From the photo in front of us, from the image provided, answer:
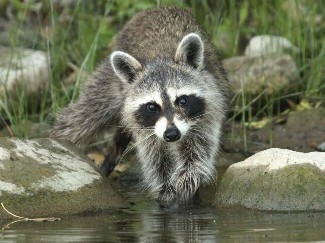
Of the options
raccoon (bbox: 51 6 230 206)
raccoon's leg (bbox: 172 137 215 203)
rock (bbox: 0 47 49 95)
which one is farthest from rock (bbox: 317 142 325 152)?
rock (bbox: 0 47 49 95)

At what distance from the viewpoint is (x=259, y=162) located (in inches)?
261

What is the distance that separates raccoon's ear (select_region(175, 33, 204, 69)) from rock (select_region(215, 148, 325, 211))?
1003 mm

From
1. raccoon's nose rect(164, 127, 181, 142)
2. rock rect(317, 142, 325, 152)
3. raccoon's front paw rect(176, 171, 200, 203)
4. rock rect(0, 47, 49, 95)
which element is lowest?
rock rect(317, 142, 325, 152)

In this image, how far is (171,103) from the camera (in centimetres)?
693

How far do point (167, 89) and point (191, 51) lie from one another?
46 centimetres

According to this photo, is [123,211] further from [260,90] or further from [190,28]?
[260,90]

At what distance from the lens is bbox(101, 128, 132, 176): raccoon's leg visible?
27.3 ft

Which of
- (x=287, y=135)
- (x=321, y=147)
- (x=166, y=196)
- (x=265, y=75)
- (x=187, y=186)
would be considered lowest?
(x=287, y=135)

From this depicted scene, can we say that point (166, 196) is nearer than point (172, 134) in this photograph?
No

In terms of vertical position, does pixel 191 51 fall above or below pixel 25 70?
above

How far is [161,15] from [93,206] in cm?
214

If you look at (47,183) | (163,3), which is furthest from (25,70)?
(47,183)

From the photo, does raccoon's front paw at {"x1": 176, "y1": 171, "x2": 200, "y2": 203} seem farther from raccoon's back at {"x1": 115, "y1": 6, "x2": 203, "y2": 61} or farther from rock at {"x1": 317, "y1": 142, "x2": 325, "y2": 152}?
rock at {"x1": 317, "y1": 142, "x2": 325, "y2": 152}

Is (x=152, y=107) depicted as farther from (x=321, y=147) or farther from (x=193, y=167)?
(x=321, y=147)
